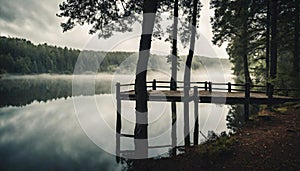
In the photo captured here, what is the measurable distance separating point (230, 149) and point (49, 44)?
15832 centimetres

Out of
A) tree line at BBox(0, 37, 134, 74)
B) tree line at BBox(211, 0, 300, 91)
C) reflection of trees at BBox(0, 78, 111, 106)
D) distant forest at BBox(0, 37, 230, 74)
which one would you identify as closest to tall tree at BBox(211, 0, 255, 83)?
tree line at BBox(211, 0, 300, 91)

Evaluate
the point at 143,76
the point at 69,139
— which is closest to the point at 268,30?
the point at 143,76

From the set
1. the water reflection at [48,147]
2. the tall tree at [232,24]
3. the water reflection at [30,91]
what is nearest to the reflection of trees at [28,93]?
the water reflection at [30,91]

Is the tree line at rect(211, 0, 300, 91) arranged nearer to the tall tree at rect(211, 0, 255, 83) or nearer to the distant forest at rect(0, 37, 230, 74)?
the tall tree at rect(211, 0, 255, 83)

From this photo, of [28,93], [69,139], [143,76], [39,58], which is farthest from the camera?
[39,58]

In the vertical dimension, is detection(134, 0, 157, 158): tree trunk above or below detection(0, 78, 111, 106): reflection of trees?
above

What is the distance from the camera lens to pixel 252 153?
8539mm

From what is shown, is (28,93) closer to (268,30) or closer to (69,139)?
(69,139)

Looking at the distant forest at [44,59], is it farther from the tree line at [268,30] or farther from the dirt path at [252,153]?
the dirt path at [252,153]

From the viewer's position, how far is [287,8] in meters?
19.4

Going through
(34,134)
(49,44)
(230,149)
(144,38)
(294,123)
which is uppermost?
(49,44)

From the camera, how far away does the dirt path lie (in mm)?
7801

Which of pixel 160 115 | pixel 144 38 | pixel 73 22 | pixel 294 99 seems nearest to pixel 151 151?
pixel 144 38

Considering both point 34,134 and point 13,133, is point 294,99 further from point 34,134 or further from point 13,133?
point 13,133
